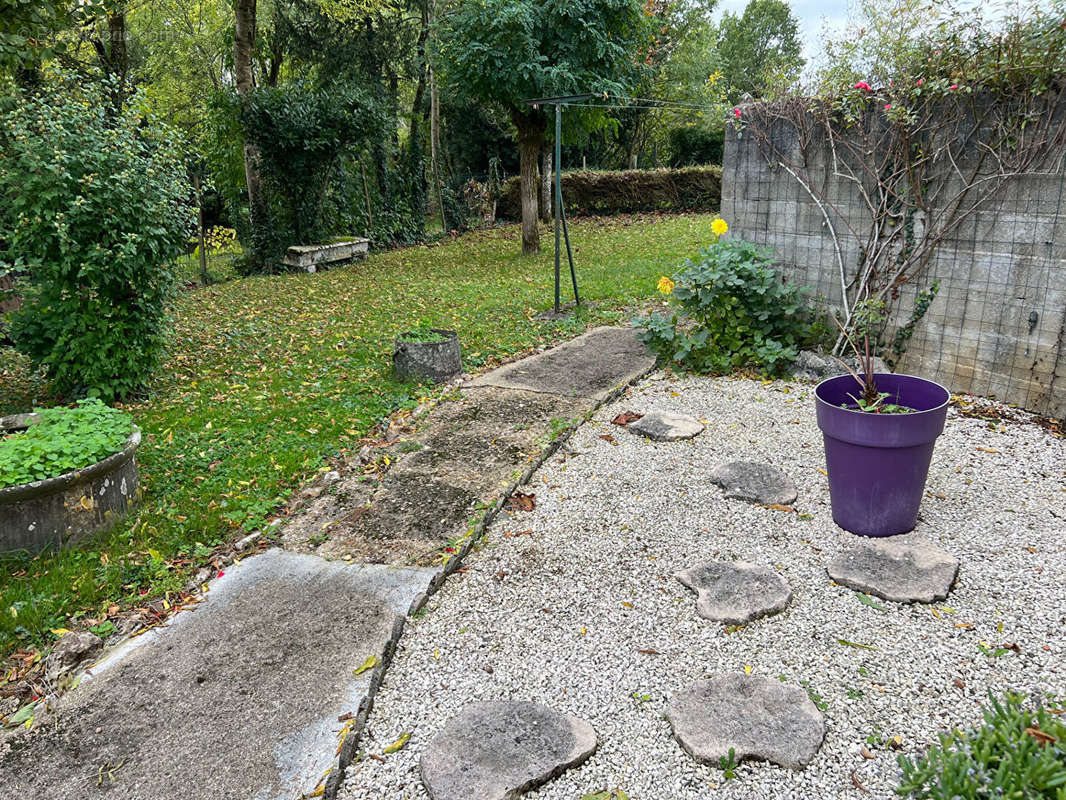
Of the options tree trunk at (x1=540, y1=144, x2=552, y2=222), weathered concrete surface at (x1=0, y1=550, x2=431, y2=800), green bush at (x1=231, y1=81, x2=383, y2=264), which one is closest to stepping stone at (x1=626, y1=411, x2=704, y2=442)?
weathered concrete surface at (x1=0, y1=550, x2=431, y2=800)

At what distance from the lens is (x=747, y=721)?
2.15 m

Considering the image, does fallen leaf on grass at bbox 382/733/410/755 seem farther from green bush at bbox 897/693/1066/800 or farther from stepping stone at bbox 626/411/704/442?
stepping stone at bbox 626/411/704/442

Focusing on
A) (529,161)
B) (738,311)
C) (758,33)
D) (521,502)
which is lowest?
(521,502)

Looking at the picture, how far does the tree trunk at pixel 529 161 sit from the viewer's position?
11.1 metres

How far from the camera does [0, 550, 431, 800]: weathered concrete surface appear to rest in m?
2.12

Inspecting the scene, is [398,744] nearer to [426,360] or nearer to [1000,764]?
[1000,764]

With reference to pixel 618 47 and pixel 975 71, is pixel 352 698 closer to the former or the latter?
pixel 975 71

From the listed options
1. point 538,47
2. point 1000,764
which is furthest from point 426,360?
point 538,47

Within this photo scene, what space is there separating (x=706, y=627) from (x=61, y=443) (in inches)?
124

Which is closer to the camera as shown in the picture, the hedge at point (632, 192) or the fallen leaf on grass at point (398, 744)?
the fallen leaf on grass at point (398, 744)

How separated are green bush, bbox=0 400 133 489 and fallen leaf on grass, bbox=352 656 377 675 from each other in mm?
1855

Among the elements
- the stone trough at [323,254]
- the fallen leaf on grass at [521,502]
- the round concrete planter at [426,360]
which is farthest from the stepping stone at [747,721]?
the stone trough at [323,254]

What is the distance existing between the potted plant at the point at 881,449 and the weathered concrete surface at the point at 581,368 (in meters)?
2.21

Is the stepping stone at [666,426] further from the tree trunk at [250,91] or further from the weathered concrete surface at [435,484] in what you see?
the tree trunk at [250,91]
